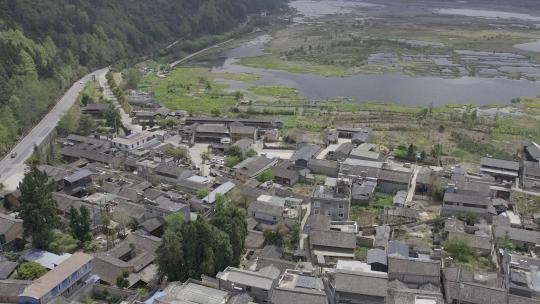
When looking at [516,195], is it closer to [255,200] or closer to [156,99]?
[255,200]

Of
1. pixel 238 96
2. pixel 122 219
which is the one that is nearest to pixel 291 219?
pixel 122 219

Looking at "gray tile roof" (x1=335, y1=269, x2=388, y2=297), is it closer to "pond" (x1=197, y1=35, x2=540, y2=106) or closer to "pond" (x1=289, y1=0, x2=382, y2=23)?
"pond" (x1=197, y1=35, x2=540, y2=106)

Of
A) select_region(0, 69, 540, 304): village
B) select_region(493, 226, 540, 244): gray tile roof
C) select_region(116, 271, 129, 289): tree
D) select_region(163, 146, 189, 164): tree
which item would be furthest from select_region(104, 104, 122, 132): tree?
select_region(493, 226, 540, 244): gray tile roof

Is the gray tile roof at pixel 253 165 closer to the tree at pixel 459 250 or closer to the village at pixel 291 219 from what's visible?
the village at pixel 291 219

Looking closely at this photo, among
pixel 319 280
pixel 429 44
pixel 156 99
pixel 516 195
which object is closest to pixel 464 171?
pixel 516 195

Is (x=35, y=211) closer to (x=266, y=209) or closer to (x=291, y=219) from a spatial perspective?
(x=266, y=209)
